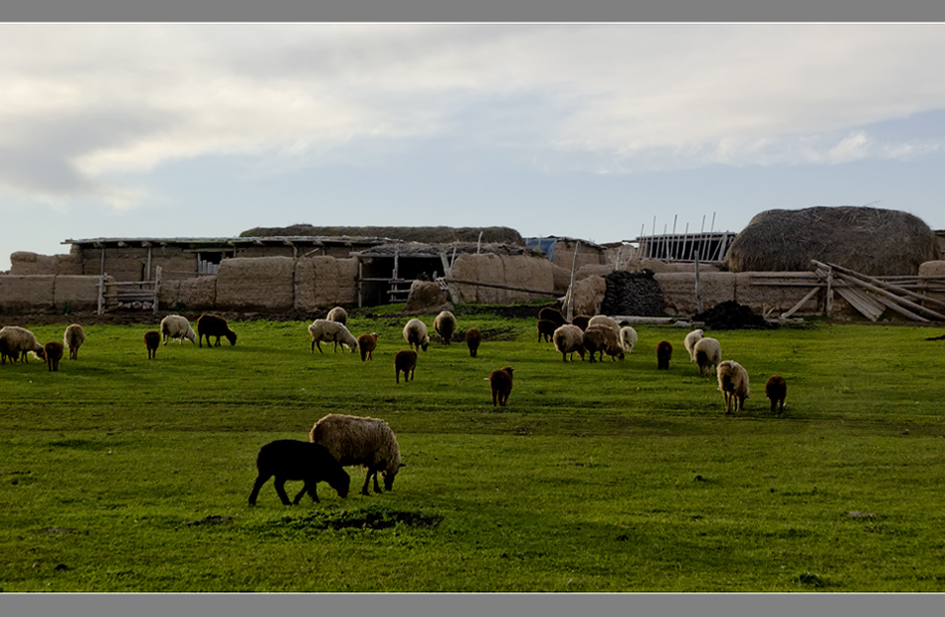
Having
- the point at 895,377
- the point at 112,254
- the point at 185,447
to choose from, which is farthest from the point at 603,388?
the point at 112,254

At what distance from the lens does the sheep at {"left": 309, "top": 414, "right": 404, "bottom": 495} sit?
35.0 feet

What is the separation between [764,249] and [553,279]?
10.5 metres

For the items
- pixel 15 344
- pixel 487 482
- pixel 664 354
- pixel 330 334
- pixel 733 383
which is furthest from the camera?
pixel 330 334

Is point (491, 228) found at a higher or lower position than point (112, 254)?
higher

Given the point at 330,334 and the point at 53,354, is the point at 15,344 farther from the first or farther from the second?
the point at 330,334

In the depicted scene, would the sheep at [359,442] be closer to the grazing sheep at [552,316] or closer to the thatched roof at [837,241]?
the grazing sheep at [552,316]

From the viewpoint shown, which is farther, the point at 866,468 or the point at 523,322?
the point at 523,322

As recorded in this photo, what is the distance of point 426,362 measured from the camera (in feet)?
76.3

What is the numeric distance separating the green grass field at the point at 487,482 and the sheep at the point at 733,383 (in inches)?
18.4

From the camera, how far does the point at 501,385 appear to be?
17.5 metres

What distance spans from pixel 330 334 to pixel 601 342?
805 centimetres

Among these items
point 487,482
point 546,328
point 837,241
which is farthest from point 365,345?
point 837,241

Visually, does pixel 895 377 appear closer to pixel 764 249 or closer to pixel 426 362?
pixel 426 362

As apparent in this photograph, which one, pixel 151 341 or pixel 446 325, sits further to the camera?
pixel 446 325
